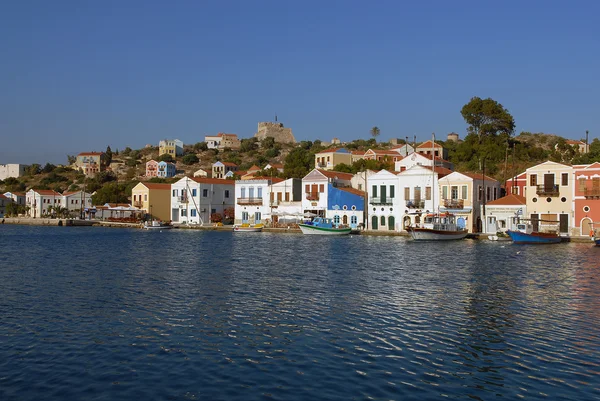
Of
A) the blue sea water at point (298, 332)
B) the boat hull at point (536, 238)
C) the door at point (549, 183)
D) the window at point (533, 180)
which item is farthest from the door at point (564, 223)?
the blue sea water at point (298, 332)

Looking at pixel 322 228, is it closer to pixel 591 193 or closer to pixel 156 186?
pixel 591 193

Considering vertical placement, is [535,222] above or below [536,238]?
above

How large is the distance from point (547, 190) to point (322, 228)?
21849mm

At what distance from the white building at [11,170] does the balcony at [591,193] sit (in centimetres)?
15974

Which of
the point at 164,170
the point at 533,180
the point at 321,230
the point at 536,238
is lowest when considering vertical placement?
the point at 536,238

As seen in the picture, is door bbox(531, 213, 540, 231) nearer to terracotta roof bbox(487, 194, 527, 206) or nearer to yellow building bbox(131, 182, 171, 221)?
terracotta roof bbox(487, 194, 527, 206)

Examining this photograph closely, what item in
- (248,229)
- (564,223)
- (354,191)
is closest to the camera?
(564,223)

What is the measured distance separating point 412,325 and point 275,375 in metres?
5.77

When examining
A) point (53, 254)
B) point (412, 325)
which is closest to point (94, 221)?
point (53, 254)

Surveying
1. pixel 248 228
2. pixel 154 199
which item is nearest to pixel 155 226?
pixel 154 199

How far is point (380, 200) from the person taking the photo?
59.9 metres

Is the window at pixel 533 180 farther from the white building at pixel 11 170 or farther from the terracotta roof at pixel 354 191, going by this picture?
the white building at pixel 11 170

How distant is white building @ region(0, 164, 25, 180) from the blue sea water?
505ft

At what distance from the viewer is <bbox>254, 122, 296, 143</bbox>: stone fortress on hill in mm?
192625
